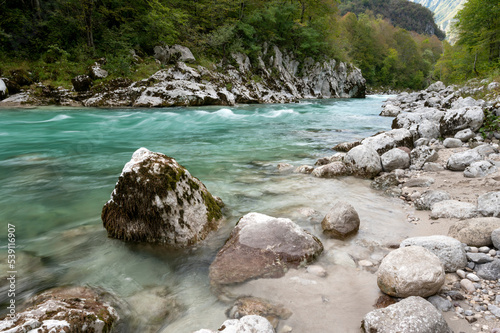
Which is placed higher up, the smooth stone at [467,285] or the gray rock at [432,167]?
the gray rock at [432,167]

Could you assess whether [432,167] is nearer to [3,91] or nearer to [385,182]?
[385,182]

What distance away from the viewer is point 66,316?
5.74 feet

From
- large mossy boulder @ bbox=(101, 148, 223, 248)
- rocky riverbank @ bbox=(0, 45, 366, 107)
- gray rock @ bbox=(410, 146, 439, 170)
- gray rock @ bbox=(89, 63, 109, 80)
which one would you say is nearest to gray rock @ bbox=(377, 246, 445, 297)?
large mossy boulder @ bbox=(101, 148, 223, 248)

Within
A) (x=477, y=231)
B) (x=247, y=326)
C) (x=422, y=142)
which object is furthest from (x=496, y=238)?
(x=422, y=142)

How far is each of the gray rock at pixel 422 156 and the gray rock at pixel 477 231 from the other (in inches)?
128

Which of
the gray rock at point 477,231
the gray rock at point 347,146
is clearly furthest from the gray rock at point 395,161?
the gray rock at point 477,231

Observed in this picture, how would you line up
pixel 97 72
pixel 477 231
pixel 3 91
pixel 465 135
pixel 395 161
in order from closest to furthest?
pixel 477 231
pixel 395 161
pixel 465 135
pixel 3 91
pixel 97 72

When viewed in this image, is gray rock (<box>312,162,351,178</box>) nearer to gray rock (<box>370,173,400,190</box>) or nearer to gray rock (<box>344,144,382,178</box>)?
gray rock (<box>344,144,382,178</box>)

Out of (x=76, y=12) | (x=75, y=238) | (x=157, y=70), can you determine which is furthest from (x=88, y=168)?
(x=76, y=12)

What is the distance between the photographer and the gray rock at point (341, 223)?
326cm

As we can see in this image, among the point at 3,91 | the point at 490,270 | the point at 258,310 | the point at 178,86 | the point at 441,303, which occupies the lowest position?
the point at 258,310

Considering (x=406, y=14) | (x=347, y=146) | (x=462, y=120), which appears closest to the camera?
(x=462, y=120)

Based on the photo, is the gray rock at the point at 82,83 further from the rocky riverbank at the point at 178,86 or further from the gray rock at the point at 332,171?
the gray rock at the point at 332,171

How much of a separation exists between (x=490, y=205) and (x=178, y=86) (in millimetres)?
18360
